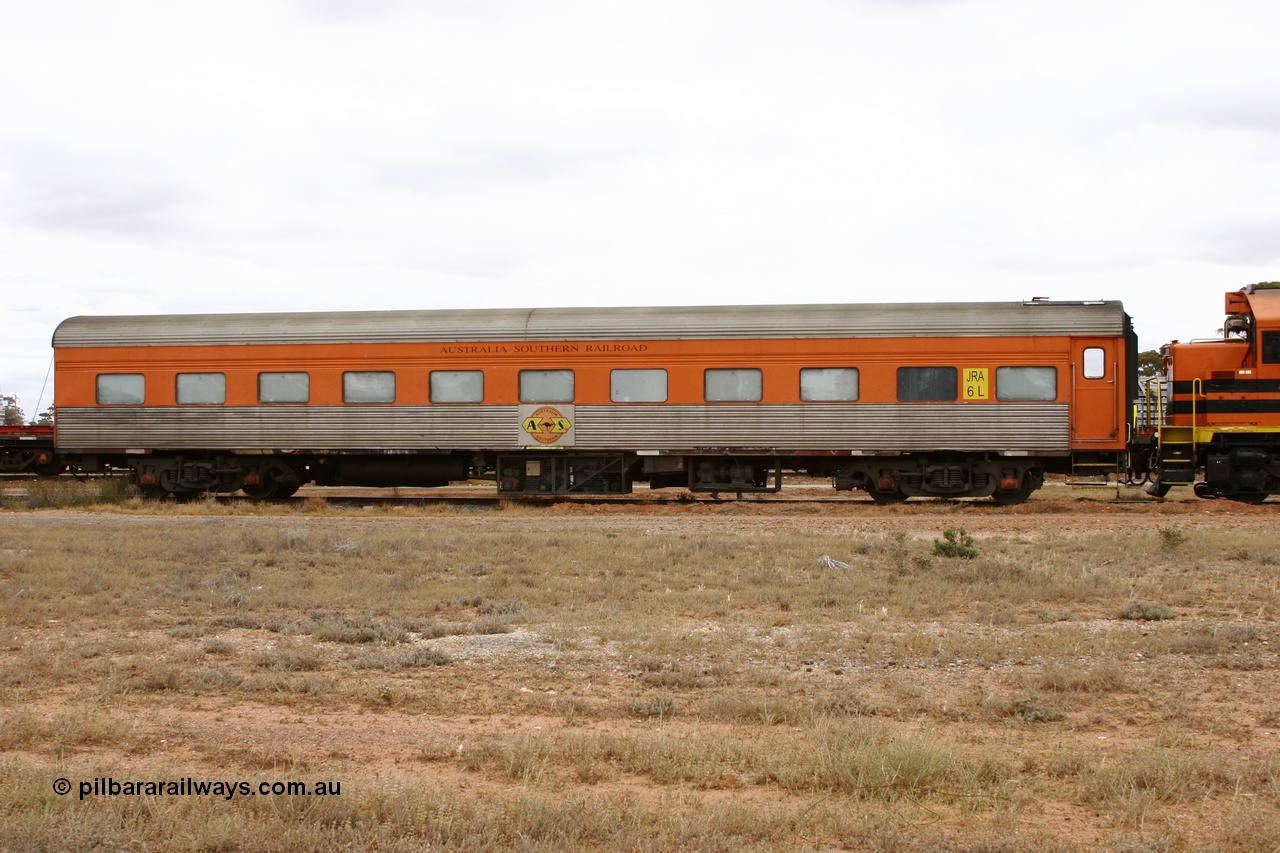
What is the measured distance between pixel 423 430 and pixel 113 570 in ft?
31.5

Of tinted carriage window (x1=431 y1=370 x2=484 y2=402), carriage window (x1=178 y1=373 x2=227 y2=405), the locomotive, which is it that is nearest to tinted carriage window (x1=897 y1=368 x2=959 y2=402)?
the locomotive

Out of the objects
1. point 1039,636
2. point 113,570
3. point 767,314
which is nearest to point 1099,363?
point 767,314

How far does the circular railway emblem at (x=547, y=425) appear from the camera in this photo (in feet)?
70.2

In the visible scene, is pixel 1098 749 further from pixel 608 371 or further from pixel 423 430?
pixel 423 430

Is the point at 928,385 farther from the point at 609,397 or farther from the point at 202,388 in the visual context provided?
the point at 202,388

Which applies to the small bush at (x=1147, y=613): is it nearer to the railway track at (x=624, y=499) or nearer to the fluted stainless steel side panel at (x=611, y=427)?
the fluted stainless steel side panel at (x=611, y=427)

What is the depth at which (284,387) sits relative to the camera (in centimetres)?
2214

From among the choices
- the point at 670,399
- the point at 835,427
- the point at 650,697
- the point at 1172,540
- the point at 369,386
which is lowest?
the point at 650,697

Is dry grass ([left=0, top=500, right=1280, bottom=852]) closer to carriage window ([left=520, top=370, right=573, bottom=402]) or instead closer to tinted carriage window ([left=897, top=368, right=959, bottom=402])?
tinted carriage window ([left=897, top=368, right=959, bottom=402])

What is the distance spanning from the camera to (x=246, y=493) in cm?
2381

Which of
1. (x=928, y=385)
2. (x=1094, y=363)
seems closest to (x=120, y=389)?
(x=928, y=385)

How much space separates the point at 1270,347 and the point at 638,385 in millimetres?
11720

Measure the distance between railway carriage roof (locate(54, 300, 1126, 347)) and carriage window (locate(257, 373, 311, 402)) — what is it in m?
0.72

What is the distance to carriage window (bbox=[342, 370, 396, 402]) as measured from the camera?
21.8m
